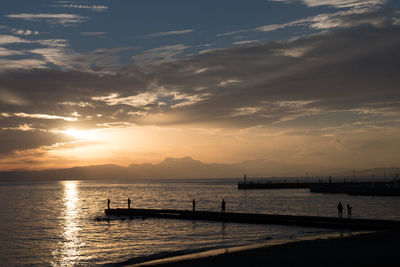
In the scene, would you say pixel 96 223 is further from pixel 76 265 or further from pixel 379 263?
pixel 379 263

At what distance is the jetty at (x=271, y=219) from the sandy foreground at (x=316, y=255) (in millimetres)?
8066

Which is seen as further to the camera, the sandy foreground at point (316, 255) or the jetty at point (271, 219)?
the jetty at point (271, 219)

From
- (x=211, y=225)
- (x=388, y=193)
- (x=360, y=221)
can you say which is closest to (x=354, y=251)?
(x=360, y=221)

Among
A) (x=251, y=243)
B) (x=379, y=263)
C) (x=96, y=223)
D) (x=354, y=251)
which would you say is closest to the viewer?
(x=379, y=263)

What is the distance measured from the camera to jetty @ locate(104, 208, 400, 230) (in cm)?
3559

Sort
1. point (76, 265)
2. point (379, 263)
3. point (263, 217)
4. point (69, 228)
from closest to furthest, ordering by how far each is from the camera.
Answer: point (379, 263) → point (76, 265) → point (263, 217) → point (69, 228)

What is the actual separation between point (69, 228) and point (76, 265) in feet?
74.9

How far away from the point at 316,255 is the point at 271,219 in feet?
65.4

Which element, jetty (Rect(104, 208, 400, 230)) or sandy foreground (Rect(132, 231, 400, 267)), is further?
jetty (Rect(104, 208, 400, 230))

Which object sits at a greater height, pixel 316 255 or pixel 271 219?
pixel 316 255

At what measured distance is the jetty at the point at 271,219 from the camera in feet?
117

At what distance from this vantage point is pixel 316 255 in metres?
22.9

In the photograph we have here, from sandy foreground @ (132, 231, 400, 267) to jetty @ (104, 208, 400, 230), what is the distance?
8.07m

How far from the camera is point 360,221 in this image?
3709cm
